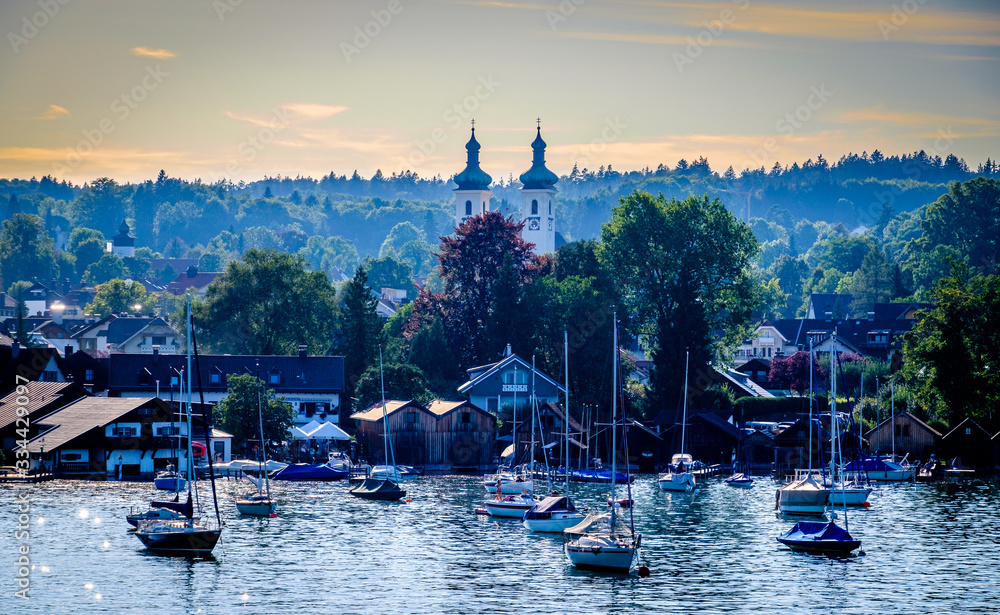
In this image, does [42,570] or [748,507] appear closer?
[42,570]

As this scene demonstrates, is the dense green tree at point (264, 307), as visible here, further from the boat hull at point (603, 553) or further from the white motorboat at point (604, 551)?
the boat hull at point (603, 553)

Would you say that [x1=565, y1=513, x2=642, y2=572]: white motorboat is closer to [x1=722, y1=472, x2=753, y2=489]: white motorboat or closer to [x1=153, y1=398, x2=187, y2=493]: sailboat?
[x1=153, y1=398, x2=187, y2=493]: sailboat

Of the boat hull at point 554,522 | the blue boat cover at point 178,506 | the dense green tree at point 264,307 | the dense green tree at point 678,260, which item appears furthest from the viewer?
the dense green tree at point 678,260

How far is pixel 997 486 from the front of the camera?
95.8 m

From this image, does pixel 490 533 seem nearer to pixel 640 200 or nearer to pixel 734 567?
pixel 734 567

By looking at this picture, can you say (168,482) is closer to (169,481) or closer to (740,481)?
(169,481)

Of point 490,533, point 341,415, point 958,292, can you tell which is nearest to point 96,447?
point 341,415

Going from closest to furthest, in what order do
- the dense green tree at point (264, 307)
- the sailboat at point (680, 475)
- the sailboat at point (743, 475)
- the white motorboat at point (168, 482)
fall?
the white motorboat at point (168, 482) < the sailboat at point (680, 475) < the sailboat at point (743, 475) < the dense green tree at point (264, 307)

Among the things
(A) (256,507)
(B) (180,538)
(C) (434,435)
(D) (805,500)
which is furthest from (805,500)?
(B) (180,538)

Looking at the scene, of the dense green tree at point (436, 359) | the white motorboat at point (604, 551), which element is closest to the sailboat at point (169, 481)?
the white motorboat at point (604, 551)

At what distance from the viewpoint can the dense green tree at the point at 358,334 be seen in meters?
124

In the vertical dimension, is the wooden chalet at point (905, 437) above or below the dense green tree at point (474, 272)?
below

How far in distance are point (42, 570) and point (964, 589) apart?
4088 centimetres

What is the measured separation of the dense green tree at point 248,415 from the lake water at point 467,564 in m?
16.3
